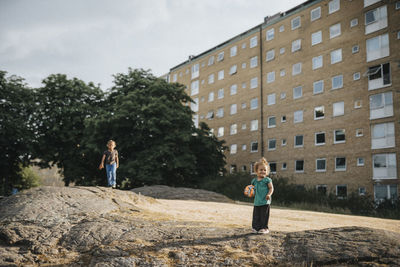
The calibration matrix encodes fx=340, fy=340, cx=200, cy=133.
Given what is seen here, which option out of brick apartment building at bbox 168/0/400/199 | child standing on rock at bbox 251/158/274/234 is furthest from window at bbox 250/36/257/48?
child standing on rock at bbox 251/158/274/234

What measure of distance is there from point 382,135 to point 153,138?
20.2 meters

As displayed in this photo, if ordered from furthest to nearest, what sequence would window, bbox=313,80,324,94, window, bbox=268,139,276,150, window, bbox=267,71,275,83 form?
window, bbox=267,71,275,83
window, bbox=268,139,276,150
window, bbox=313,80,324,94

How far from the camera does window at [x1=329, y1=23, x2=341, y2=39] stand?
3508 centimetres

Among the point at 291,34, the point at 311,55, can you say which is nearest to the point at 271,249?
the point at 311,55

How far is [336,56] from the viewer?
Answer: 1371 inches

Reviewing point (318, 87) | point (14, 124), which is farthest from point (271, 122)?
point (14, 124)

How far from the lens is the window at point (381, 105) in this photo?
98.6 feet

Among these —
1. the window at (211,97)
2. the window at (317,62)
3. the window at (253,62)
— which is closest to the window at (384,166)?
the window at (317,62)

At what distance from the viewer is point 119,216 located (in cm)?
759

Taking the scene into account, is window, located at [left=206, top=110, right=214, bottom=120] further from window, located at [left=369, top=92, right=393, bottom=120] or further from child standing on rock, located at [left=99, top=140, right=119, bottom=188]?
child standing on rock, located at [left=99, top=140, right=119, bottom=188]

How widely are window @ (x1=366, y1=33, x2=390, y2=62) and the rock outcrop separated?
30.2 m

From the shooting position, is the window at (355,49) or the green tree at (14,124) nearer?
the green tree at (14,124)

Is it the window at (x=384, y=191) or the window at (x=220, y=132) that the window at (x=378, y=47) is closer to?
the window at (x=384, y=191)

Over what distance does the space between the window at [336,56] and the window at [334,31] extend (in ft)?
5.73
